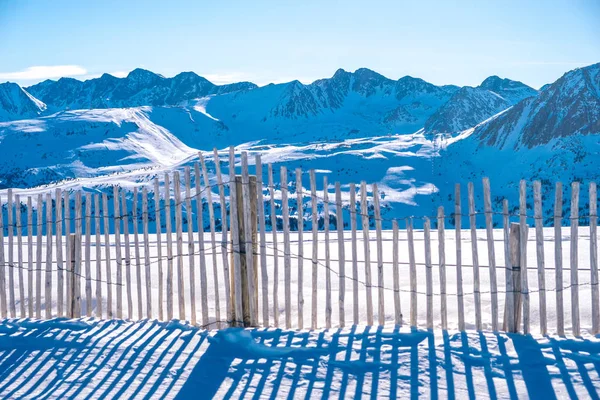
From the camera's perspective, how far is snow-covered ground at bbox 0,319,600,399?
4875mm

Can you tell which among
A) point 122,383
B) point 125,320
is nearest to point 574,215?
point 122,383

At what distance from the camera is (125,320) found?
711cm

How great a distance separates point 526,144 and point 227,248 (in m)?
87.6

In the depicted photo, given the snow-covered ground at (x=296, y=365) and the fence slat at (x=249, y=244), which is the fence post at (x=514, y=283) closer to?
the snow-covered ground at (x=296, y=365)

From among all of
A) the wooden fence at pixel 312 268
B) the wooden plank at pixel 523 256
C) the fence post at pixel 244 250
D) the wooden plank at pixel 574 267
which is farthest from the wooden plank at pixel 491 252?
the fence post at pixel 244 250

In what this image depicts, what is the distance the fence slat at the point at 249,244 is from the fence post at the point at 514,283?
297 cm

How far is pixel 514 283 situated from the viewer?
609 cm

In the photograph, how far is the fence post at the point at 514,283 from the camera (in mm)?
6059

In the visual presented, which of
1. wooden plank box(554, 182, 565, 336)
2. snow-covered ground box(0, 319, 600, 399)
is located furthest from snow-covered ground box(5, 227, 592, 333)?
snow-covered ground box(0, 319, 600, 399)

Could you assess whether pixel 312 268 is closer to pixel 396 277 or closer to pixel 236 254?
pixel 236 254

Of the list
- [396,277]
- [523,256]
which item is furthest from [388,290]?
[523,256]

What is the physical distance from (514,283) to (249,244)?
3122mm

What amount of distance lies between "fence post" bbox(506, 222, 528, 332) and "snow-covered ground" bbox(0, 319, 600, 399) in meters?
0.24

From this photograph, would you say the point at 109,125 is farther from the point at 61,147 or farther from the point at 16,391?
the point at 16,391
